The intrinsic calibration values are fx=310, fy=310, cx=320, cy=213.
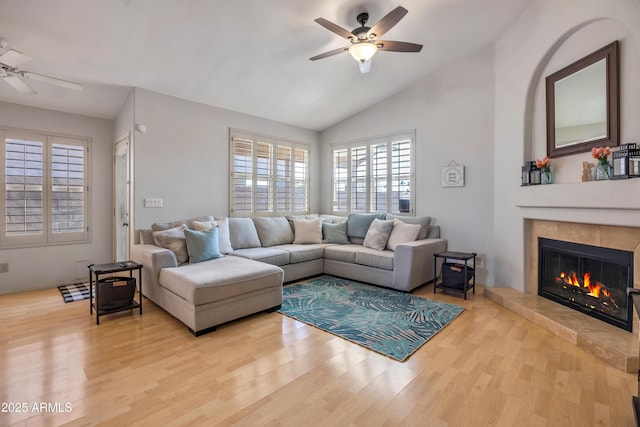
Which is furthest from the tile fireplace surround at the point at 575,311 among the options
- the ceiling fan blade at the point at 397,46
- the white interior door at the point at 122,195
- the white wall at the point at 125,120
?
the white wall at the point at 125,120

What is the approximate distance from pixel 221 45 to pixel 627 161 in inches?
151

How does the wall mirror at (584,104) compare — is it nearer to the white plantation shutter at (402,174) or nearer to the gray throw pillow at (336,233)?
the white plantation shutter at (402,174)

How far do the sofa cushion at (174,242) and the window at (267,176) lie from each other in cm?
134

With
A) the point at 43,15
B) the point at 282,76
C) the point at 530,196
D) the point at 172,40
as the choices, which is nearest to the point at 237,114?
the point at 282,76

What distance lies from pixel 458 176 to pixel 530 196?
1.16 meters

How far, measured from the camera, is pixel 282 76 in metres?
4.17

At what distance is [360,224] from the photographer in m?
5.04

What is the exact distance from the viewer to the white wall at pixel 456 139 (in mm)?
4176

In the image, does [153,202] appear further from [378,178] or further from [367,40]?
[378,178]

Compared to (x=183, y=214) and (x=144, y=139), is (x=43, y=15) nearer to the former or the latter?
(x=144, y=139)

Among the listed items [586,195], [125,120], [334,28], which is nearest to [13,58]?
[125,120]

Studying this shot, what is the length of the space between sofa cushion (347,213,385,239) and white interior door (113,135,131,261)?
10.5 feet

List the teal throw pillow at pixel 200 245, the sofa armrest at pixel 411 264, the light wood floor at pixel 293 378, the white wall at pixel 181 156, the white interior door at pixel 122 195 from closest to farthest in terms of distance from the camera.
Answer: the light wood floor at pixel 293 378 < the teal throw pillow at pixel 200 245 < the sofa armrest at pixel 411 264 < the white wall at pixel 181 156 < the white interior door at pixel 122 195

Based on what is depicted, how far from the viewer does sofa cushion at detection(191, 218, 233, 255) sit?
3.91 m
